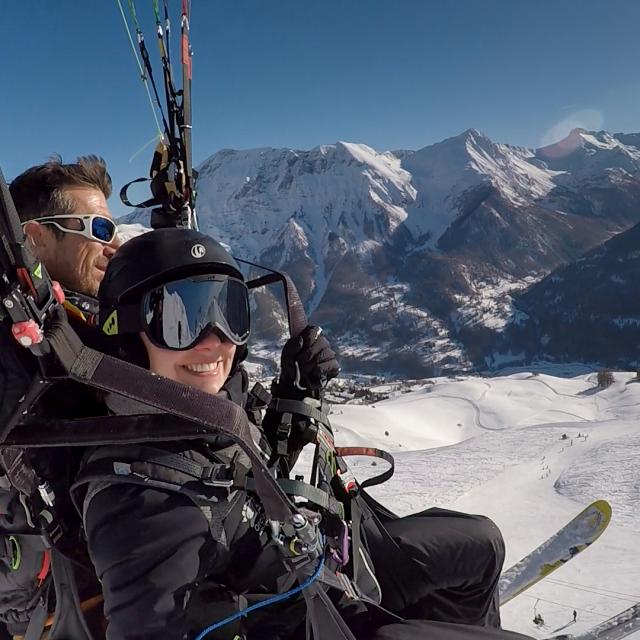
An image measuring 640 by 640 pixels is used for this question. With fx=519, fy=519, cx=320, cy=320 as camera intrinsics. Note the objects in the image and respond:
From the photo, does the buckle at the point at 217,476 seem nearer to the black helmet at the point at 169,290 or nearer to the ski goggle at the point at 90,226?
the black helmet at the point at 169,290

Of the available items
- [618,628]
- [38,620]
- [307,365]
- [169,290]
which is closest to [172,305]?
[169,290]

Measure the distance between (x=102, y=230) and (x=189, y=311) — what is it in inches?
64.7

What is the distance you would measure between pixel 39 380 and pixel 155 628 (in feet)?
3.52

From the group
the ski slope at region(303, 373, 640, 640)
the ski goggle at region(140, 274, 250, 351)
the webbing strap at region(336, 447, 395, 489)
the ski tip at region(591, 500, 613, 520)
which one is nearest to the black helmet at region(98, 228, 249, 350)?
the ski goggle at region(140, 274, 250, 351)

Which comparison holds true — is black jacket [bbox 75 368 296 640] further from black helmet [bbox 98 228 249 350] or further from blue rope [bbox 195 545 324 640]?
black helmet [bbox 98 228 249 350]

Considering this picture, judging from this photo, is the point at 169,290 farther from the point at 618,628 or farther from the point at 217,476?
the point at 618,628

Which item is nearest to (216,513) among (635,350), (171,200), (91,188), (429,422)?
(91,188)

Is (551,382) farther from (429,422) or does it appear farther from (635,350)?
(635,350)

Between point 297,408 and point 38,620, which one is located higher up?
point 297,408

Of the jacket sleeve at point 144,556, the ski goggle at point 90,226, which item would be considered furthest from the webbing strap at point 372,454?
the ski goggle at point 90,226

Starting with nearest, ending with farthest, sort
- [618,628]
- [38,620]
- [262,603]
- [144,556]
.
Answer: [144,556] → [262,603] → [38,620] → [618,628]

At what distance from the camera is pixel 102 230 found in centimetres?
379

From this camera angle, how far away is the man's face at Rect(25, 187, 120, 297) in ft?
12.1

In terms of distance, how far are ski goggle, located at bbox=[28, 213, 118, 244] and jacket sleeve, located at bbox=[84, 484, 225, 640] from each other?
213cm
